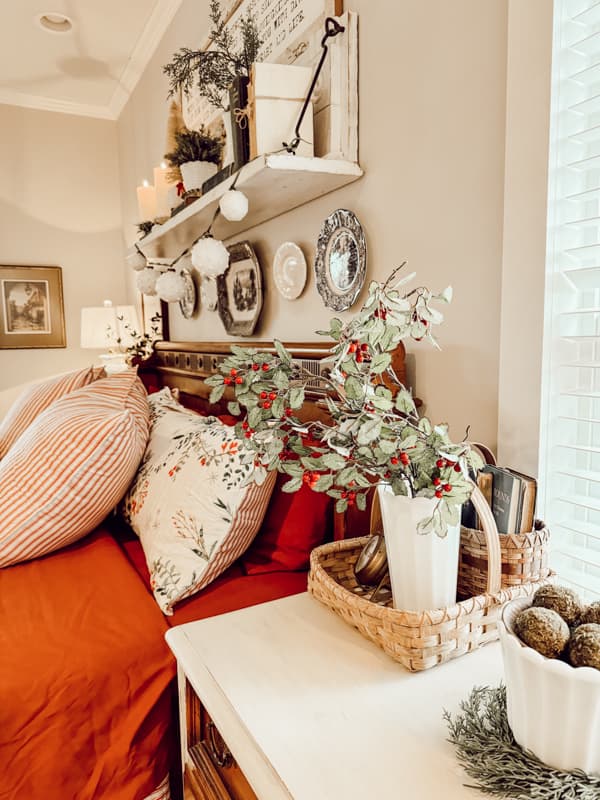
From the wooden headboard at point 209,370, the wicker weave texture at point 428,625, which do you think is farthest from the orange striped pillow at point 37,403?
the wicker weave texture at point 428,625

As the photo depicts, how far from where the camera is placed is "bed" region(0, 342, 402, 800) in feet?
2.74

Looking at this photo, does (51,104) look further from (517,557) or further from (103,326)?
(517,557)

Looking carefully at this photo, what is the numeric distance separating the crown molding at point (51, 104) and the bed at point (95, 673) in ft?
11.4

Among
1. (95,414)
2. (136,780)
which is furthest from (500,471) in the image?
(95,414)

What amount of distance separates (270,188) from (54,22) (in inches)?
88.4

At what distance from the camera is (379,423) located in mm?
654

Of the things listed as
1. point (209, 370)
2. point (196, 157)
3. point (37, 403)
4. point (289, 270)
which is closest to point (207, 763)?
point (289, 270)

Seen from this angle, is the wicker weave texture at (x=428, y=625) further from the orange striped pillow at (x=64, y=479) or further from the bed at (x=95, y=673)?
the orange striped pillow at (x=64, y=479)

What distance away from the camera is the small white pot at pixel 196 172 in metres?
1.75

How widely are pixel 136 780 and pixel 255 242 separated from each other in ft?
4.98

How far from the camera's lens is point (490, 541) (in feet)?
2.46

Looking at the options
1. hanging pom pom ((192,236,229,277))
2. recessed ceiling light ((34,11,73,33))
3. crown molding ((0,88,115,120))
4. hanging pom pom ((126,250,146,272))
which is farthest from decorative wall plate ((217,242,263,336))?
crown molding ((0,88,115,120))

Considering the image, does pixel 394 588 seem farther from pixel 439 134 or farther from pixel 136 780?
pixel 439 134

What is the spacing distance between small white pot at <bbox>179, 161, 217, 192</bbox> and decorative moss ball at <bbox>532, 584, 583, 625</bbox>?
1.57 meters
